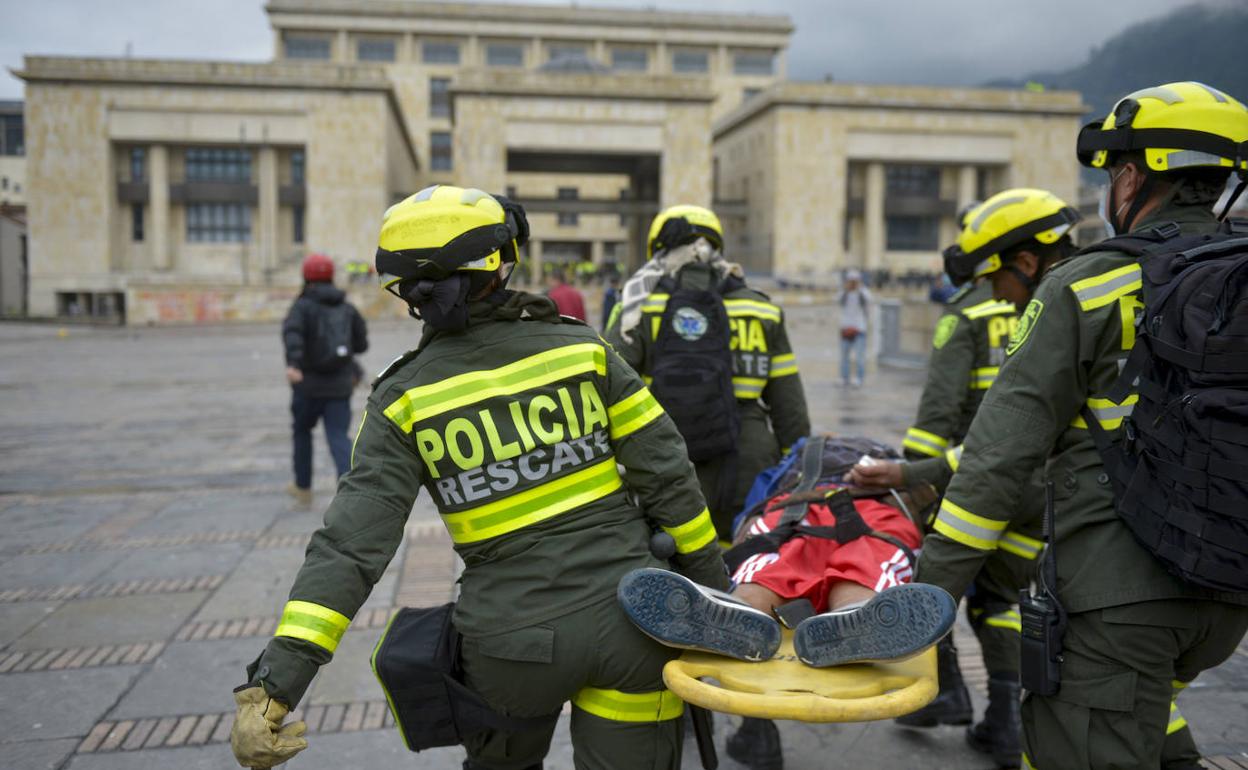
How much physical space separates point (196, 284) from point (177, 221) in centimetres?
1479

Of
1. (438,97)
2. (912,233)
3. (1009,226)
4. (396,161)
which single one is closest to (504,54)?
(438,97)

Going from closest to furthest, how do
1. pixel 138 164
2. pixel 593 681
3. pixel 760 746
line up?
pixel 593 681 → pixel 760 746 → pixel 138 164

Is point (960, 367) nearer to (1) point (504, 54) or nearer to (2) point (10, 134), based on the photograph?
(1) point (504, 54)

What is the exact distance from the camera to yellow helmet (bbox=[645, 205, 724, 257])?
4.07 m

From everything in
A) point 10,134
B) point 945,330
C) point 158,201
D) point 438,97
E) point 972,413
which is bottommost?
point 972,413

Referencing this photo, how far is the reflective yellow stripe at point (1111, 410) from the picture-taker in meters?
2.19

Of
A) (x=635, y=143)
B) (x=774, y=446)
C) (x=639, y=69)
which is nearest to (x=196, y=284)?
(x=635, y=143)

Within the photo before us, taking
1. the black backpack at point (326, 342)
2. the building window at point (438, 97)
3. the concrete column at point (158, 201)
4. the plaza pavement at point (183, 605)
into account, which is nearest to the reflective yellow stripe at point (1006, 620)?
the plaza pavement at point (183, 605)

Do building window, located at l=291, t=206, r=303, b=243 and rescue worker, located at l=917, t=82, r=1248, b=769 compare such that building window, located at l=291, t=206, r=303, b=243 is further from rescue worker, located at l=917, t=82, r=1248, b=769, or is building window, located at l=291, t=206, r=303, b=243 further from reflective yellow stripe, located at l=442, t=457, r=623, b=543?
rescue worker, located at l=917, t=82, r=1248, b=769

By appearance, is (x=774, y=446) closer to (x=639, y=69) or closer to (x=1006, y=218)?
(x=1006, y=218)

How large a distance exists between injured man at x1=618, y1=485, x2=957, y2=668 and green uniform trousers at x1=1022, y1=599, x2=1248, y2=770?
0.37 meters

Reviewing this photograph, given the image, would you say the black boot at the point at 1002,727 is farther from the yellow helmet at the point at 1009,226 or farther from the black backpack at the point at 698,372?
the yellow helmet at the point at 1009,226

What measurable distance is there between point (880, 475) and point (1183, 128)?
1.40 m

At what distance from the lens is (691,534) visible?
98.0 inches
